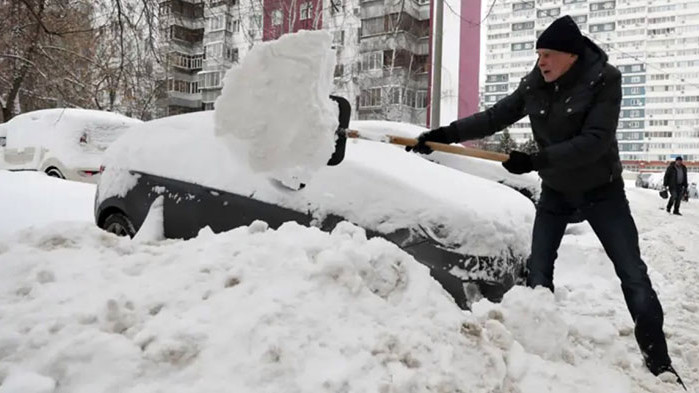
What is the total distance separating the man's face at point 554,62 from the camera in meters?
2.86

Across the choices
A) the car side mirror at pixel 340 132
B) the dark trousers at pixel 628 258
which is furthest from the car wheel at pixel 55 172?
the dark trousers at pixel 628 258

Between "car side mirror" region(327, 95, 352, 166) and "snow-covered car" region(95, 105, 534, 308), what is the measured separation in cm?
2

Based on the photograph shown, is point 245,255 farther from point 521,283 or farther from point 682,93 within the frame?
point 682,93

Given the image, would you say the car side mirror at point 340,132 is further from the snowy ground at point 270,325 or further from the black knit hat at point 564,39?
the black knit hat at point 564,39

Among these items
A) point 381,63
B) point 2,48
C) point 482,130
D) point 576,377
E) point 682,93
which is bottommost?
point 576,377

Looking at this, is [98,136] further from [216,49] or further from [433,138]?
[216,49]

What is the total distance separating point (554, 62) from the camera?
9.47 ft

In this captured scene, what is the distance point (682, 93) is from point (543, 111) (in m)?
102

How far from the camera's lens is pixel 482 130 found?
341 centimetres

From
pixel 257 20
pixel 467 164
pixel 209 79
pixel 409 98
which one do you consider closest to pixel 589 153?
pixel 467 164

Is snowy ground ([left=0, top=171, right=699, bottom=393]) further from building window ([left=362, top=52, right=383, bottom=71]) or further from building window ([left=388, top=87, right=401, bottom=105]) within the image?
building window ([left=362, top=52, right=383, bottom=71])

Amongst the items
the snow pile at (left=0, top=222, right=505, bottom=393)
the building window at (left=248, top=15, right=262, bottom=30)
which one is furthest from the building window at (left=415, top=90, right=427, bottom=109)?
the snow pile at (left=0, top=222, right=505, bottom=393)

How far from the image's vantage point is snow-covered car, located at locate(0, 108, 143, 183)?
442 inches

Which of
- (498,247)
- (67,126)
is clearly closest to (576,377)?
(498,247)
